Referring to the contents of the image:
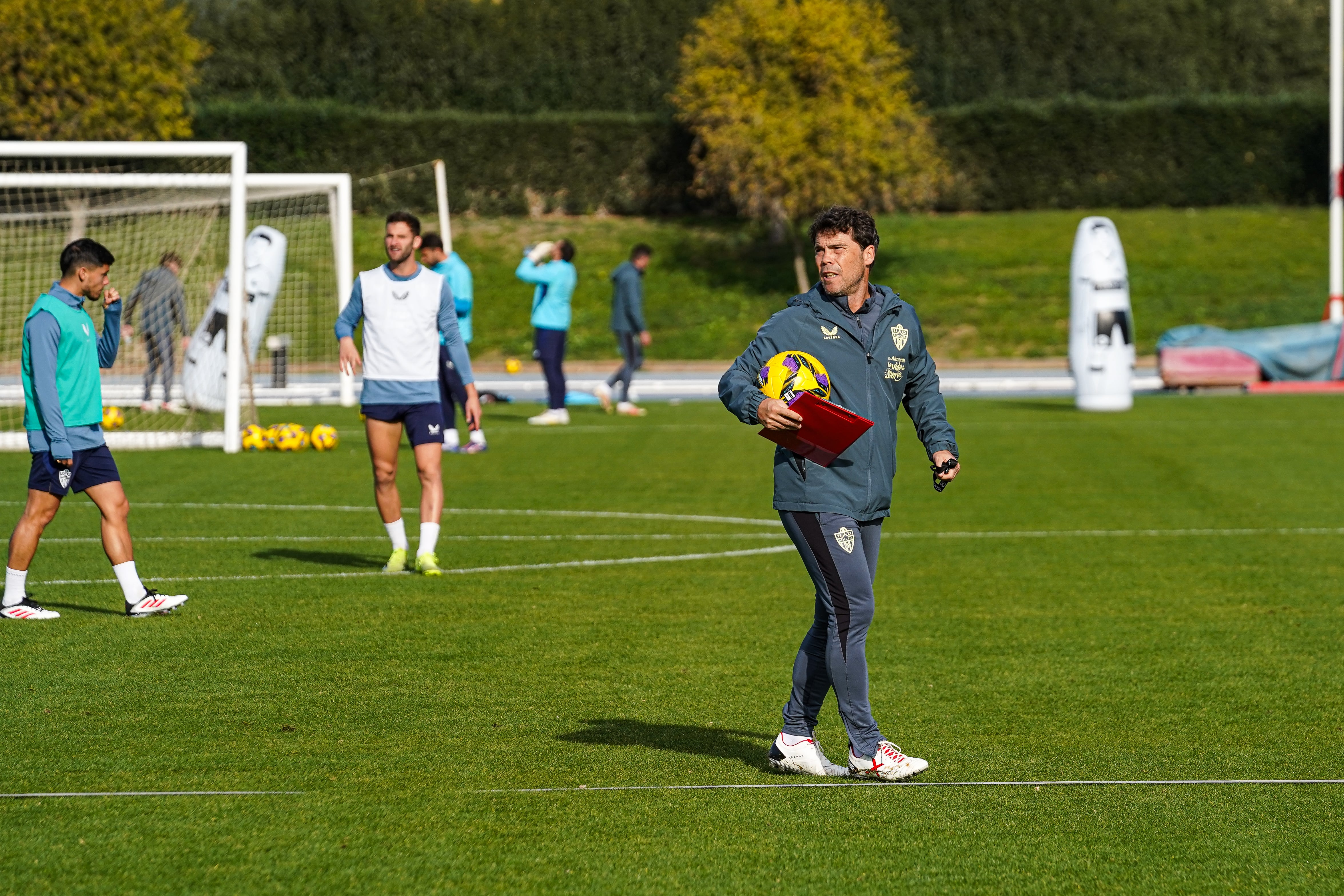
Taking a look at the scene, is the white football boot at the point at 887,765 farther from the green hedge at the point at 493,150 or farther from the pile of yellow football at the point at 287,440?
the green hedge at the point at 493,150

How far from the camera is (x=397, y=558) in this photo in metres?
10.1

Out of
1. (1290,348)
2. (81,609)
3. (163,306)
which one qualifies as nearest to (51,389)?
(81,609)

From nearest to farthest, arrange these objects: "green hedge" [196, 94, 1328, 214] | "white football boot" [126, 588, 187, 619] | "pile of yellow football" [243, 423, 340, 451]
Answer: "white football boot" [126, 588, 187, 619] → "pile of yellow football" [243, 423, 340, 451] → "green hedge" [196, 94, 1328, 214]

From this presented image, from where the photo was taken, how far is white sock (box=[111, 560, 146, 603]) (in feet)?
28.0

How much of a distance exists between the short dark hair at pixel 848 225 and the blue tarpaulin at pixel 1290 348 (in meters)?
22.7

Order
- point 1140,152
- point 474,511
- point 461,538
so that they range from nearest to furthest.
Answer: point 461,538
point 474,511
point 1140,152

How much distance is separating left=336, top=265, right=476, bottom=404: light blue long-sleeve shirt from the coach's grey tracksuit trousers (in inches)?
182

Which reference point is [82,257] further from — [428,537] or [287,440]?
[287,440]

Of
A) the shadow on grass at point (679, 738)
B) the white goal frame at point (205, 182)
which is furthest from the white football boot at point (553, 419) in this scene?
the shadow on grass at point (679, 738)

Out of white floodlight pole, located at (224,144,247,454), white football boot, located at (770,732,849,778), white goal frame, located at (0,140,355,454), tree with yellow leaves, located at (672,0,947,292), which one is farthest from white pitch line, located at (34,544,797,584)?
tree with yellow leaves, located at (672,0,947,292)

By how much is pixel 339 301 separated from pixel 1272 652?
1723 cm

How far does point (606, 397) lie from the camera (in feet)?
75.5

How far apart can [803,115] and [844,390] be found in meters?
36.8

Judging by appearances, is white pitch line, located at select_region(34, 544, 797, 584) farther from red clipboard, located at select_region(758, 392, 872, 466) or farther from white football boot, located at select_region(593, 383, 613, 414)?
white football boot, located at select_region(593, 383, 613, 414)
